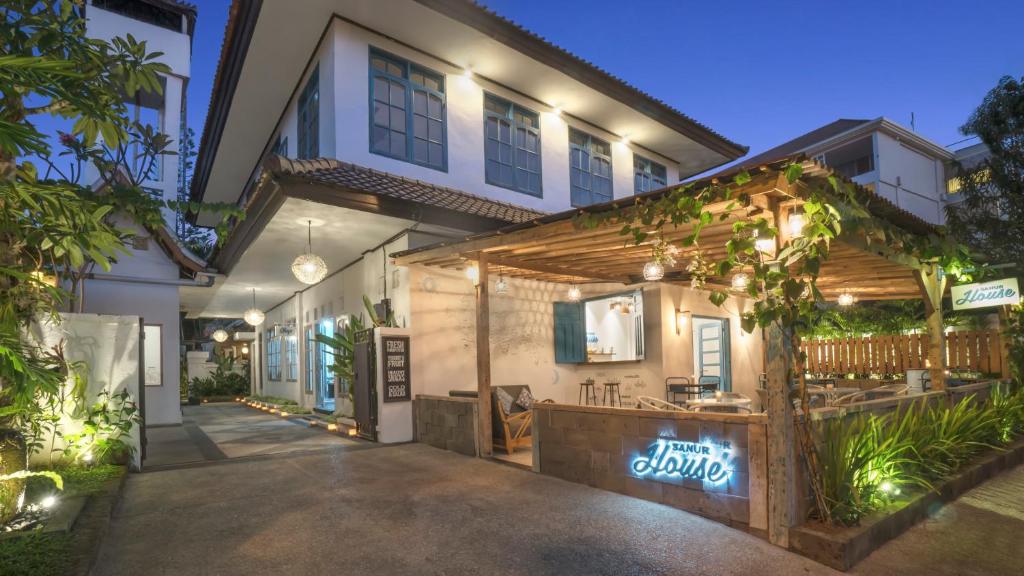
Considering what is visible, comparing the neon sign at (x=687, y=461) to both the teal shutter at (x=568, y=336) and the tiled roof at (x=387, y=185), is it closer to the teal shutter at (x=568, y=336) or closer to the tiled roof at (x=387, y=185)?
the tiled roof at (x=387, y=185)

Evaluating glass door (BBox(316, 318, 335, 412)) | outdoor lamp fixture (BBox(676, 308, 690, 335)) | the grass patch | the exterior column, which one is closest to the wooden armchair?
outdoor lamp fixture (BBox(676, 308, 690, 335))

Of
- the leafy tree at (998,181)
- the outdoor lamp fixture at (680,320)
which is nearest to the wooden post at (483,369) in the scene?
the outdoor lamp fixture at (680,320)

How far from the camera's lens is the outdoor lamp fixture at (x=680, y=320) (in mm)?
11023

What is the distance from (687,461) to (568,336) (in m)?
6.17

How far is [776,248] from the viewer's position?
176 inches

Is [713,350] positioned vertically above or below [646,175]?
below

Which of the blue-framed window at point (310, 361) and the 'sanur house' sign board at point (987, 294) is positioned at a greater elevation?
the 'sanur house' sign board at point (987, 294)

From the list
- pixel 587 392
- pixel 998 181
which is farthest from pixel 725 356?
pixel 998 181

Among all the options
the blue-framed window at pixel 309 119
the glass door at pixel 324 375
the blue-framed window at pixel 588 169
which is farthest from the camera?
the glass door at pixel 324 375

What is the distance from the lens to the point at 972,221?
42.5 feet

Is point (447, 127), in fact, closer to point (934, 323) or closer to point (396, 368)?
point (396, 368)

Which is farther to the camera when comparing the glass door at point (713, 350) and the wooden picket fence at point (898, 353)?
the glass door at point (713, 350)

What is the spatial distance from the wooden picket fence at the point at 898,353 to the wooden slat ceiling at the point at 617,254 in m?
1.59

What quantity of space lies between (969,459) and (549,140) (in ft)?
28.1
